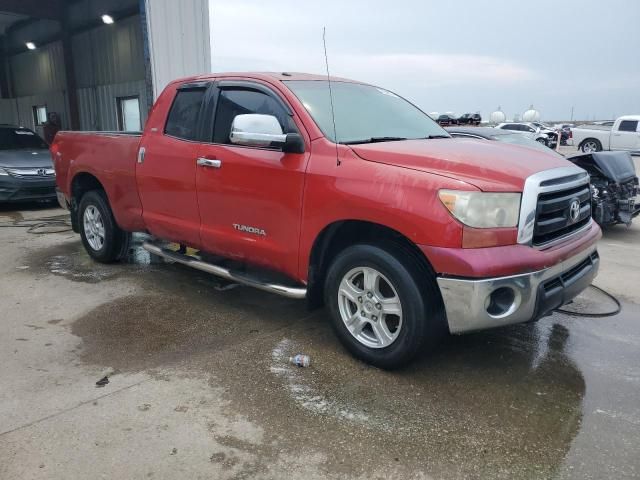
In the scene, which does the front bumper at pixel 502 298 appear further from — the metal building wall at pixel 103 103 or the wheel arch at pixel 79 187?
the metal building wall at pixel 103 103

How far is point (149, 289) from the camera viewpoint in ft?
16.3

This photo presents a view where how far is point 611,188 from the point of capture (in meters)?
7.22

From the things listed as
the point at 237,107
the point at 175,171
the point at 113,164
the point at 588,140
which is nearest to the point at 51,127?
the point at 113,164

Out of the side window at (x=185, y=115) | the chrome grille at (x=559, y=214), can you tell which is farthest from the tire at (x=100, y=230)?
the chrome grille at (x=559, y=214)

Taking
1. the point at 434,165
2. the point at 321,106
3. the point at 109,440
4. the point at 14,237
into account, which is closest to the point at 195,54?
the point at 14,237

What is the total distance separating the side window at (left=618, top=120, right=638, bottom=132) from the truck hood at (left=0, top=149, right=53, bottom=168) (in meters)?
20.8

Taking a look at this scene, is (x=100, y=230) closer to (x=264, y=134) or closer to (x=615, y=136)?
(x=264, y=134)

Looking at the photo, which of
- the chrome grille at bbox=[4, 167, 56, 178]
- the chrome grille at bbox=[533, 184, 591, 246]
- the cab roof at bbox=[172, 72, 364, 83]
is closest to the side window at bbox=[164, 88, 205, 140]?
the cab roof at bbox=[172, 72, 364, 83]

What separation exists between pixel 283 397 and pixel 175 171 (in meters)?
2.24

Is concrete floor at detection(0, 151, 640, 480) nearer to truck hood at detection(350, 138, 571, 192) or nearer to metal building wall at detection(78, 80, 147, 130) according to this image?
truck hood at detection(350, 138, 571, 192)

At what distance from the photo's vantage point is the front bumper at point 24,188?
902 cm

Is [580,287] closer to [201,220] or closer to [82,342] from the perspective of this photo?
[201,220]

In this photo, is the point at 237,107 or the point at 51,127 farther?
the point at 51,127

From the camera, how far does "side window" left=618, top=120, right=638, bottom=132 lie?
20734 mm
